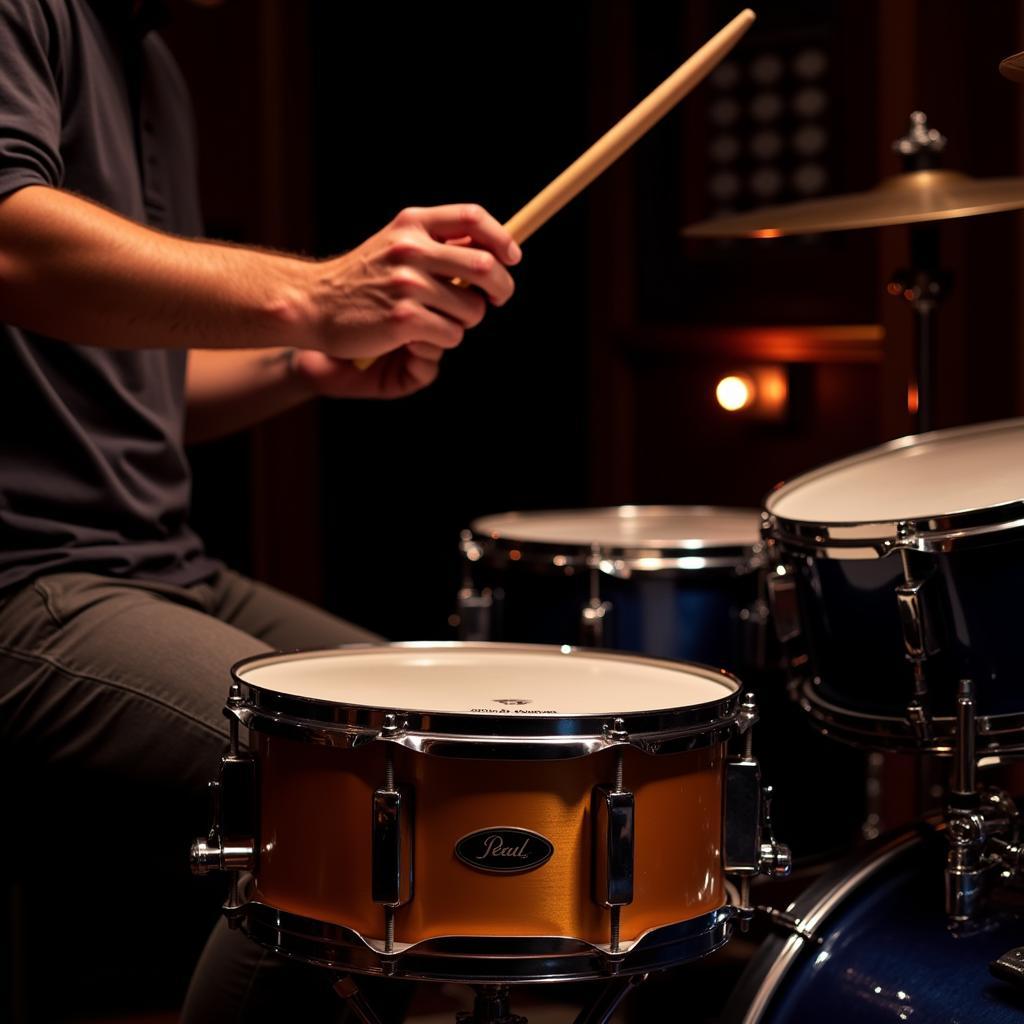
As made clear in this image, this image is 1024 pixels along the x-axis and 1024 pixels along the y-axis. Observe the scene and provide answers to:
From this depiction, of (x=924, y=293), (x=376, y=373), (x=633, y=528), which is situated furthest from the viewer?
(x=633, y=528)

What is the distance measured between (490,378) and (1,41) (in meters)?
1.88

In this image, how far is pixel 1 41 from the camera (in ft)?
4.22

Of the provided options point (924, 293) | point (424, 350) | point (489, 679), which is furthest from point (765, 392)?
point (489, 679)

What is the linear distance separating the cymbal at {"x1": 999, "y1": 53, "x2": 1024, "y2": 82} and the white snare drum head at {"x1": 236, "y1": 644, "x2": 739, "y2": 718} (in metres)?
0.55

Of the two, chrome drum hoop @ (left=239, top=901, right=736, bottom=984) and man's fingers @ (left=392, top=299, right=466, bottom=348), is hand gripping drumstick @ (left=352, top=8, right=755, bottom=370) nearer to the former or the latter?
man's fingers @ (left=392, top=299, right=466, bottom=348)

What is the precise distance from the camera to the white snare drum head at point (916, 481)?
4.20 feet

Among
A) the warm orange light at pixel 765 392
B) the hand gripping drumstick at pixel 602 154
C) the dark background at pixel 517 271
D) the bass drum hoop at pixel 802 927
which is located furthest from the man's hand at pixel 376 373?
the dark background at pixel 517 271

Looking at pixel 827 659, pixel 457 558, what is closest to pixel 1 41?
pixel 827 659

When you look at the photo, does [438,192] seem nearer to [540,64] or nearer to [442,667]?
[540,64]

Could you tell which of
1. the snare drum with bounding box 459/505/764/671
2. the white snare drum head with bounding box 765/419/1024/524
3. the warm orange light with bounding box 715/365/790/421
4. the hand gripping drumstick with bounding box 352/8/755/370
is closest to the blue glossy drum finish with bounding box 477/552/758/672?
the snare drum with bounding box 459/505/764/671

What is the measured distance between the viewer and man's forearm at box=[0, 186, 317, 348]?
1.24 metres

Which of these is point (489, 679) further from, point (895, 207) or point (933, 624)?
point (895, 207)

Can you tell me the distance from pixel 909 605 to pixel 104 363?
811 mm

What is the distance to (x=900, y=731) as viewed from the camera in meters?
1.23
